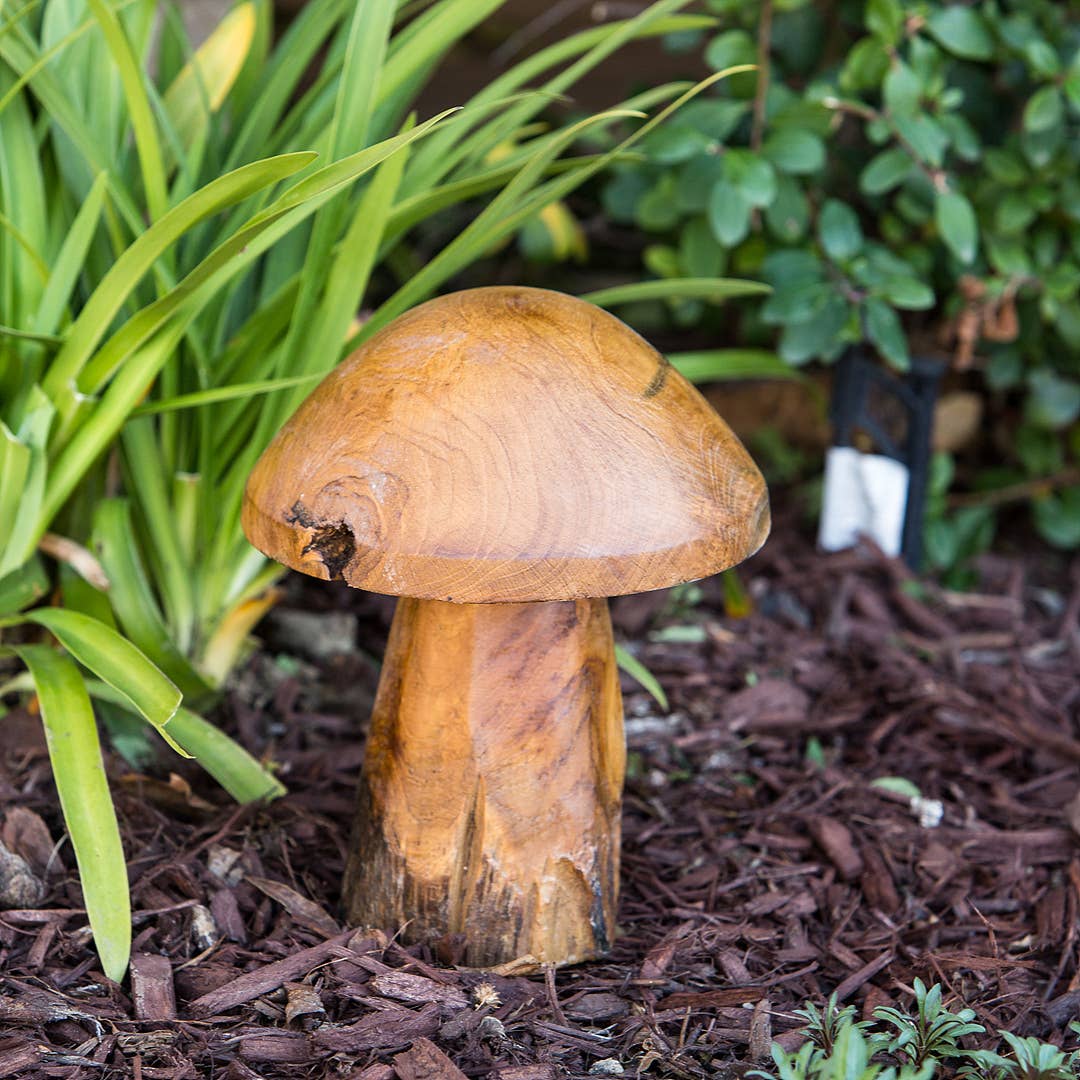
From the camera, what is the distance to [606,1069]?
3.75 ft

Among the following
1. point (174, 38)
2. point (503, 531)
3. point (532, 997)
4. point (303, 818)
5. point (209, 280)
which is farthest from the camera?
point (174, 38)

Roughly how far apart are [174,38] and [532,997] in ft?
5.00

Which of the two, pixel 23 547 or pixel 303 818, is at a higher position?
pixel 23 547

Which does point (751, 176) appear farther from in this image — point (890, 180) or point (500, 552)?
point (500, 552)

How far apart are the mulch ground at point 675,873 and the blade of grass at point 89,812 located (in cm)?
6

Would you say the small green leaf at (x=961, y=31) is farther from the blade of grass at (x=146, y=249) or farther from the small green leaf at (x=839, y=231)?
the blade of grass at (x=146, y=249)

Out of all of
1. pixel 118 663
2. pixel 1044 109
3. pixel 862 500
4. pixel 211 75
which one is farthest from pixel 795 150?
pixel 118 663

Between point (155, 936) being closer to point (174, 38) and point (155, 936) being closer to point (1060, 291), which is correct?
point (174, 38)

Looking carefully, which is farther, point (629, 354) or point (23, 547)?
point (23, 547)

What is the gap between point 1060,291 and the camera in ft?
7.20

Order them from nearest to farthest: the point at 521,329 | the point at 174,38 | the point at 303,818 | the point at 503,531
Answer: the point at 503,531 → the point at 521,329 → the point at 303,818 → the point at 174,38

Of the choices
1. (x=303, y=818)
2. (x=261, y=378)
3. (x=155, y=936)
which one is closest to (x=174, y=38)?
(x=261, y=378)

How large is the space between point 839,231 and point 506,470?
1348 mm

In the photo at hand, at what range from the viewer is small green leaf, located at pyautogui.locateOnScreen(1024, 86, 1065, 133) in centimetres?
199
